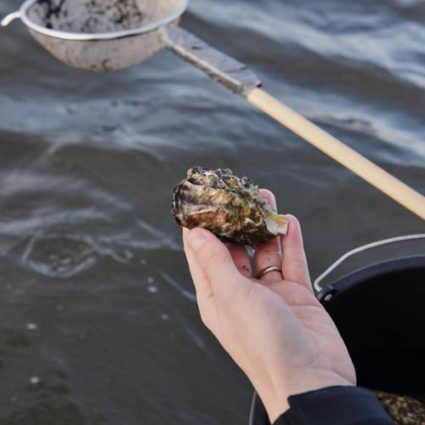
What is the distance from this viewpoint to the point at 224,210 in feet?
7.09

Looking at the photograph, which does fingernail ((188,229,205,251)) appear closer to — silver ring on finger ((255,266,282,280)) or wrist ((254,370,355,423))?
silver ring on finger ((255,266,282,280))

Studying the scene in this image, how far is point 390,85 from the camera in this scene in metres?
4.97

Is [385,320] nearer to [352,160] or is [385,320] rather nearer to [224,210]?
[352,160]

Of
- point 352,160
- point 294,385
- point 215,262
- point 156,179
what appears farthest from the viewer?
point 156,179

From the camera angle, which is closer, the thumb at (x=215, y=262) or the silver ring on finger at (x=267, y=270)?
the thumb at (x=215, y=262)

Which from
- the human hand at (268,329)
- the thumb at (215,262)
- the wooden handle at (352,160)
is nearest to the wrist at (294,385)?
the human hand at (268,329)

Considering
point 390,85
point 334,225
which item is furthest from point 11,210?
point 390,85

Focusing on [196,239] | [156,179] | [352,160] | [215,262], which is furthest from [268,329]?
[156,179]

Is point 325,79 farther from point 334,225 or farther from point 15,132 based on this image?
point 15,132

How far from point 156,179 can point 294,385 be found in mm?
2589

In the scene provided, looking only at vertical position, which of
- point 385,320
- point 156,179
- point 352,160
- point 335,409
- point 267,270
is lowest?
point 156,179

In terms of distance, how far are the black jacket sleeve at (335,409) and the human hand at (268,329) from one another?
1.3 inches

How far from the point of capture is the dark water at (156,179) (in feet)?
10.0

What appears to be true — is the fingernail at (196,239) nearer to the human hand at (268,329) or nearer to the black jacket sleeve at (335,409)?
the human hand at (268,329)
